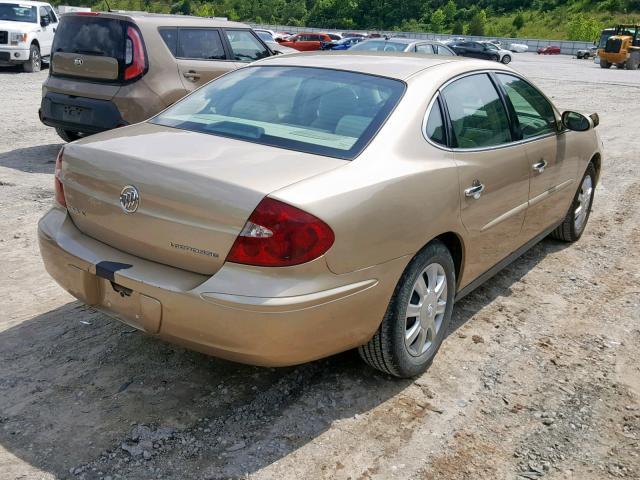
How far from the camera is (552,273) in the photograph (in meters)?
5.35

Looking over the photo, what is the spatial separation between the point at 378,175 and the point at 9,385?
2.07 m

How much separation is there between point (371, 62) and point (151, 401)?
2267 millimetres

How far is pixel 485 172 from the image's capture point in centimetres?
392

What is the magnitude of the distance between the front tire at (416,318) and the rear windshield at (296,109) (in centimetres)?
70

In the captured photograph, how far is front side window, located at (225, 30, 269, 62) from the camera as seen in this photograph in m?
9.14

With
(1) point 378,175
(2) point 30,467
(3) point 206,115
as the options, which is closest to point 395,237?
(1) point 378,175

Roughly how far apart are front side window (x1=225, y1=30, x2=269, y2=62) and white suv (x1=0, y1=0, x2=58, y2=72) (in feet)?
30.8

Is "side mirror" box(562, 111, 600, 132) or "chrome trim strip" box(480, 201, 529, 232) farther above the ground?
"side mirror" box(562, 111, 600, 132)

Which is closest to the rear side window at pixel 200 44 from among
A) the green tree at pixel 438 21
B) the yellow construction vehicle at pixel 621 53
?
the yellow construction vehicle at pixel 621 53

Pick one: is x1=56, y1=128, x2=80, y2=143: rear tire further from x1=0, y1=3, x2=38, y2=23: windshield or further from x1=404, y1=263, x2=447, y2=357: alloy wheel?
x1=0, y1=3, x2=38, y2=23: windshield

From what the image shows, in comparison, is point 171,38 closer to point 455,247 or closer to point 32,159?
point 32,159

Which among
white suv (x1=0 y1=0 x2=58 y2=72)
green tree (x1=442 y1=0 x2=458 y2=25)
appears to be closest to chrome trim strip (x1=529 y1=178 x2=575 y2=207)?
white suv (x1=0 y1=0 x2=58 y2=72)

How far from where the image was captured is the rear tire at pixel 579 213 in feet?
19.1

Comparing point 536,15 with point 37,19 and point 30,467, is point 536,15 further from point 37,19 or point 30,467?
point 30,467
